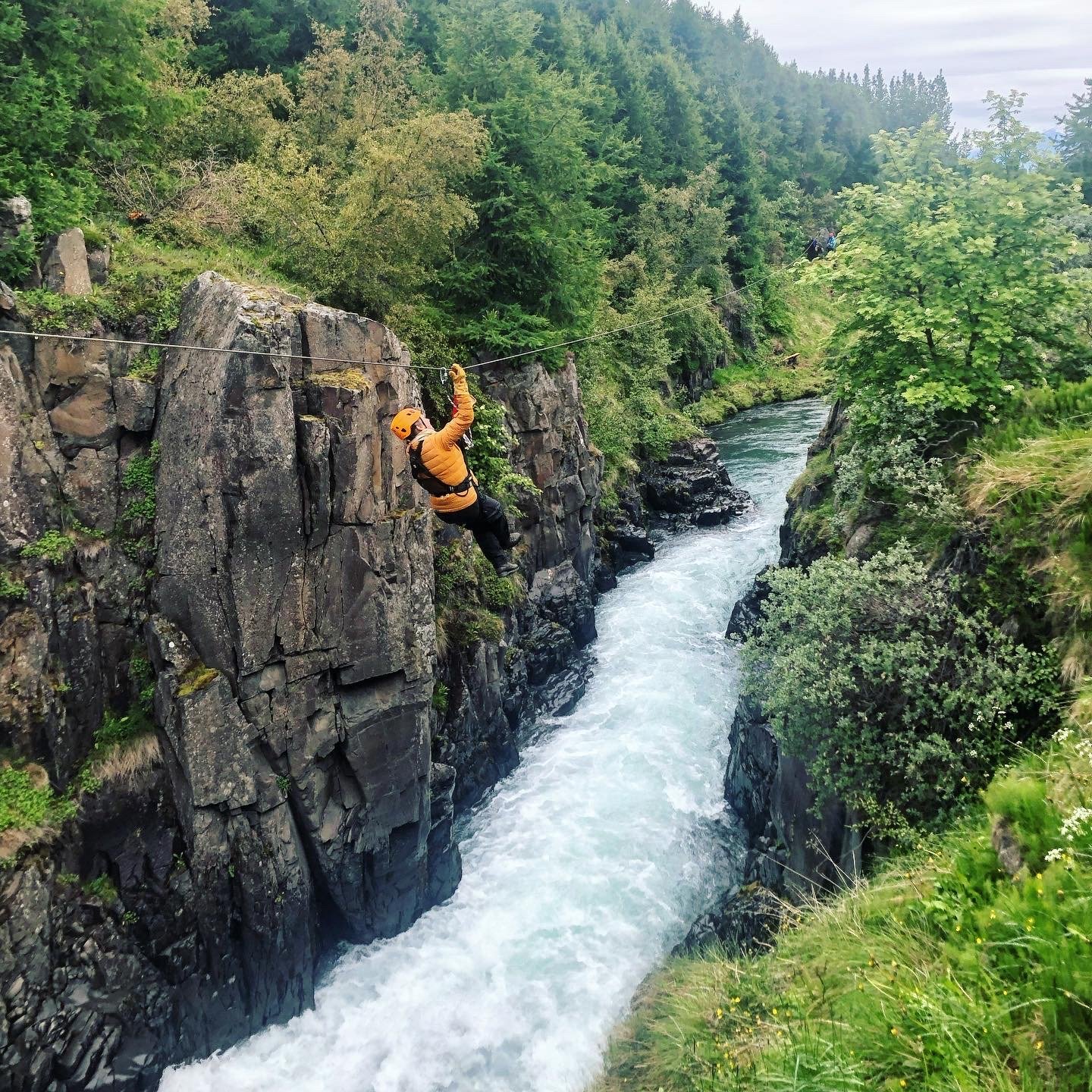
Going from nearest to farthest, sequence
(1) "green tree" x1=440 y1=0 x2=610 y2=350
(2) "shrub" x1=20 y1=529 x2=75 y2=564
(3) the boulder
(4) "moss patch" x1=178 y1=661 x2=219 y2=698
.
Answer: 1. (2) "shrub" x1=20 y1=529 x2=75 y2=564
2. (4) "moss patch" x1=178 y1=661 x2=219 y2=698
3. (3) the boulder
4. (1) "green tree" x1=440 y1=0 x2=610 y2=350

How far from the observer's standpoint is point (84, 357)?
1006 centimetres

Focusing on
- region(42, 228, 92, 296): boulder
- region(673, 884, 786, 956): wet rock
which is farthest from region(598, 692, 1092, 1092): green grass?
region(42, 228, 92, 296): boulder

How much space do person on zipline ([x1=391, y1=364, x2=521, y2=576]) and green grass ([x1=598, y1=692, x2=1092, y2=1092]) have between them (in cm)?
597

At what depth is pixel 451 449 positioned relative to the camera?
8.71 metres

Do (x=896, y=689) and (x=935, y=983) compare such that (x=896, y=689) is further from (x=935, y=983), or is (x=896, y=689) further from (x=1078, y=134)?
(x=1078, y=134)

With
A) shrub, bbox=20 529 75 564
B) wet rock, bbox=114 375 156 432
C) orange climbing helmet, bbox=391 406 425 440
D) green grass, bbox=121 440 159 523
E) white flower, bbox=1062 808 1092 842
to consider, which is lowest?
white flower, bbox=1062 808 1092 842

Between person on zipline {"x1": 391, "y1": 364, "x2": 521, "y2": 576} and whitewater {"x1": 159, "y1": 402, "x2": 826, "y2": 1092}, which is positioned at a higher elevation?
person on zipline {"x1": 391, "y1": 364, "x2": 521, "y2": 576}

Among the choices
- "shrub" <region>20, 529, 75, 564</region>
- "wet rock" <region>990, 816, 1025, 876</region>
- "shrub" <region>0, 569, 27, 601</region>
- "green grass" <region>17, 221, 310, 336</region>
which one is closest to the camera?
"wet rock" <region>990, 816, 1025, 876</region>

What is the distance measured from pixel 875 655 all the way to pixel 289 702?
7975 mm

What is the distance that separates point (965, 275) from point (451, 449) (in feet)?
23.6

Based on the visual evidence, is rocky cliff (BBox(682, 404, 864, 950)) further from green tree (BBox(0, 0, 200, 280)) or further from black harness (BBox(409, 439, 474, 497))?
green tree (BBox(0, 0, 200, 280))

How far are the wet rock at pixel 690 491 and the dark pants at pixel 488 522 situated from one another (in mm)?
17629

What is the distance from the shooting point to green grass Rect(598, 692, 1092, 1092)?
3.56 m

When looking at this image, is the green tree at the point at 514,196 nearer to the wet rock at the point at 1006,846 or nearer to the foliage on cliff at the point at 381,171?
the foliage on cliff at the point at 381,171
